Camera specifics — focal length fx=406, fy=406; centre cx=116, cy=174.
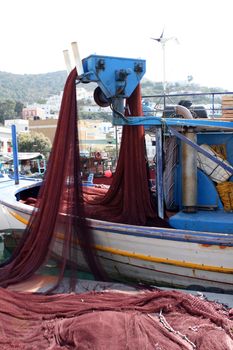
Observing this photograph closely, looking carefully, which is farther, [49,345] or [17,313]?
[17,313]

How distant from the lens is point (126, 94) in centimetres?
594

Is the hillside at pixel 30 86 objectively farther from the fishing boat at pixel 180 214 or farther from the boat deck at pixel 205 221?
the boat deck at pixel 205 221

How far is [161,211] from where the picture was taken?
20.0 ft

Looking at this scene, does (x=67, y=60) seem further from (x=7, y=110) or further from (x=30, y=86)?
(x=30, y=86)

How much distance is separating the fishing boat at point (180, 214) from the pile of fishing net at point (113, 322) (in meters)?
0.78

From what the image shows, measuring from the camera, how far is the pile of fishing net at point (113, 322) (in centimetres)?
376

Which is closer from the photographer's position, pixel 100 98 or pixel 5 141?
pixel 100 98

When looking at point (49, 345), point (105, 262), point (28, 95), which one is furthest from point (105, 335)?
point (28, 95)

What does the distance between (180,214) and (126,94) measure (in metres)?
1.93

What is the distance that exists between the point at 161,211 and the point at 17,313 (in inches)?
101

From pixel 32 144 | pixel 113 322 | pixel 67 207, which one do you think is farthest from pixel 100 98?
pixel 32 144

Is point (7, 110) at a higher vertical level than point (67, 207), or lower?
higher

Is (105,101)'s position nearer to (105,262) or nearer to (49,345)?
(105,262)

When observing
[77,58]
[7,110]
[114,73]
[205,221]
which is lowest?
[205,221]
